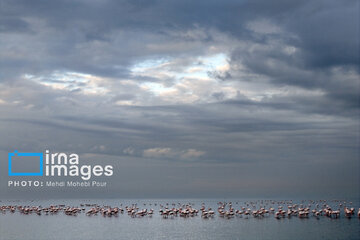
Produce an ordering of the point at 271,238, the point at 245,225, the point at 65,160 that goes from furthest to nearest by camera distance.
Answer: the point at 65,160, the point at 245,225, the point at 271,238

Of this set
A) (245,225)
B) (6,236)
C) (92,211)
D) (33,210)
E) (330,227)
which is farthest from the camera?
(33,210)

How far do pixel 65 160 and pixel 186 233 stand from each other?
159 ft

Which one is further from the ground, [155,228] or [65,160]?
[65,160]

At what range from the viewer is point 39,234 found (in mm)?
79125

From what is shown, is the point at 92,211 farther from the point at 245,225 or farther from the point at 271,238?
the point at 271,238

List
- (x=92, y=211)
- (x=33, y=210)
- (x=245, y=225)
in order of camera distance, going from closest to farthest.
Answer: (x=245, y=225) < (x=92, y=211) < (x=33, y=210)

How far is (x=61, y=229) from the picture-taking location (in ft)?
288

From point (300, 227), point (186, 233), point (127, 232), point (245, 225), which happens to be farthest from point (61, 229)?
point (300, 227)

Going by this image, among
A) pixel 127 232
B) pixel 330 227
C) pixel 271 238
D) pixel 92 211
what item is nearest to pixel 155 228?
pixel 127 232

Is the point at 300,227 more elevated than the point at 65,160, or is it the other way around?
the point at 65,160

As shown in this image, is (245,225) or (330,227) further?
(245,225)

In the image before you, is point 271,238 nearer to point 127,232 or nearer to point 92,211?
point 127,232

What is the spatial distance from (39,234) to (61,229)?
8942mm

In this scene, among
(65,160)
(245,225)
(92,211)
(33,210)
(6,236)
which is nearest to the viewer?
(6,236)
